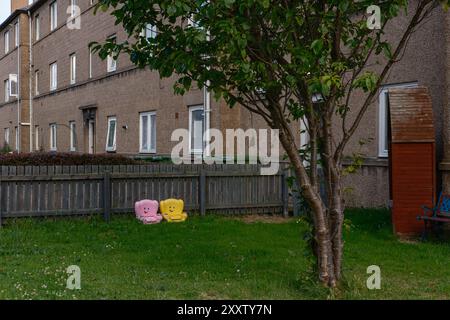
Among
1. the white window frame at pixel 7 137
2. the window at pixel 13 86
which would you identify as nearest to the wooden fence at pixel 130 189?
the window at pixel 13 86

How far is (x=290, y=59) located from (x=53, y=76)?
92.7 ft

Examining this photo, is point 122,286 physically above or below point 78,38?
below

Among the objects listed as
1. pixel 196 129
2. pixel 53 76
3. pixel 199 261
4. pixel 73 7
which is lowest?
pixel 199 261

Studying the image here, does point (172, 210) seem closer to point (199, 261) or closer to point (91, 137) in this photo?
point (199, 261)

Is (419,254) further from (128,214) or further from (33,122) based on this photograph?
(33,122)

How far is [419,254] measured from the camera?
29.2 ft

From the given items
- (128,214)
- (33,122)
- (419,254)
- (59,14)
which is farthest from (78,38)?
(419,254)

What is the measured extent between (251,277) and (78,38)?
23.3 metres

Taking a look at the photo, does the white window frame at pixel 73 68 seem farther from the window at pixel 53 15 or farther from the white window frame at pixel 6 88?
the white window frame at pixel 6 88

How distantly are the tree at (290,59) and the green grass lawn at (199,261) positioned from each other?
889mm

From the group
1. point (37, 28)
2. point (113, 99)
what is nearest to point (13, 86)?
point (37, 28)

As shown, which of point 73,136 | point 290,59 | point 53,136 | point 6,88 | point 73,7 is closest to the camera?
point 290,59

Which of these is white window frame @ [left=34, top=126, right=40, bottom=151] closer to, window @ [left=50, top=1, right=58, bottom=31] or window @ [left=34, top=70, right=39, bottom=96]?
window @ [left=34, top=70, right=39, bottom=96]

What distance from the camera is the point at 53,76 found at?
108 feet
